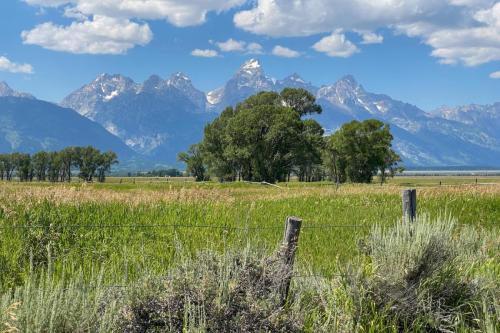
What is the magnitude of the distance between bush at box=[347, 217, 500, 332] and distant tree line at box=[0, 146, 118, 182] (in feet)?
532

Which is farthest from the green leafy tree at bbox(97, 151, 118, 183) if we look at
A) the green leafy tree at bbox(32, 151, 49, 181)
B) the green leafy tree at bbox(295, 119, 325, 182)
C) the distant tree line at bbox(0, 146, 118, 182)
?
the green leafy tree at bbox(295, 119, 325, 182)

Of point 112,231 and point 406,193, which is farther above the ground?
point 406,193

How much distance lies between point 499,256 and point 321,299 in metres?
5.36

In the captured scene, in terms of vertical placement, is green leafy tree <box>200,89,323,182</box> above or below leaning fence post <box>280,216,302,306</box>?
above

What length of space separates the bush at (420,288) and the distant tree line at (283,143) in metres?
62.7

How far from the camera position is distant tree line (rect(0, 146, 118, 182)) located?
164750 millimetres

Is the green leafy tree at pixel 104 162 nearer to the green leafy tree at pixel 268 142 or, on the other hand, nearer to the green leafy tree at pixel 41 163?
the green leafy tree at pixel 41 163

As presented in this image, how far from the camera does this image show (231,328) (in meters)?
5.46

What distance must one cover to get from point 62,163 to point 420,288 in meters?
172

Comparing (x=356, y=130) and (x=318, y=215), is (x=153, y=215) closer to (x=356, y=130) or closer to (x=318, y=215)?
(x=318, y=215)

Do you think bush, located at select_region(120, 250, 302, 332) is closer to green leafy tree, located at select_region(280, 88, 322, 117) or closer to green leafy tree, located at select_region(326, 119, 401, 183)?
green leafy tree, located at select_region(280, 88, 322, 117)

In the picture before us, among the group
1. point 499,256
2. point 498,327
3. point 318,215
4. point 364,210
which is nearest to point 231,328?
point 498,327

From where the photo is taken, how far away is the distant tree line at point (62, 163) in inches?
6486

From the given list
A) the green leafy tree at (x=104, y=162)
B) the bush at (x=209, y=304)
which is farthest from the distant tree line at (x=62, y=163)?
the bush at (x=209, y=304)
